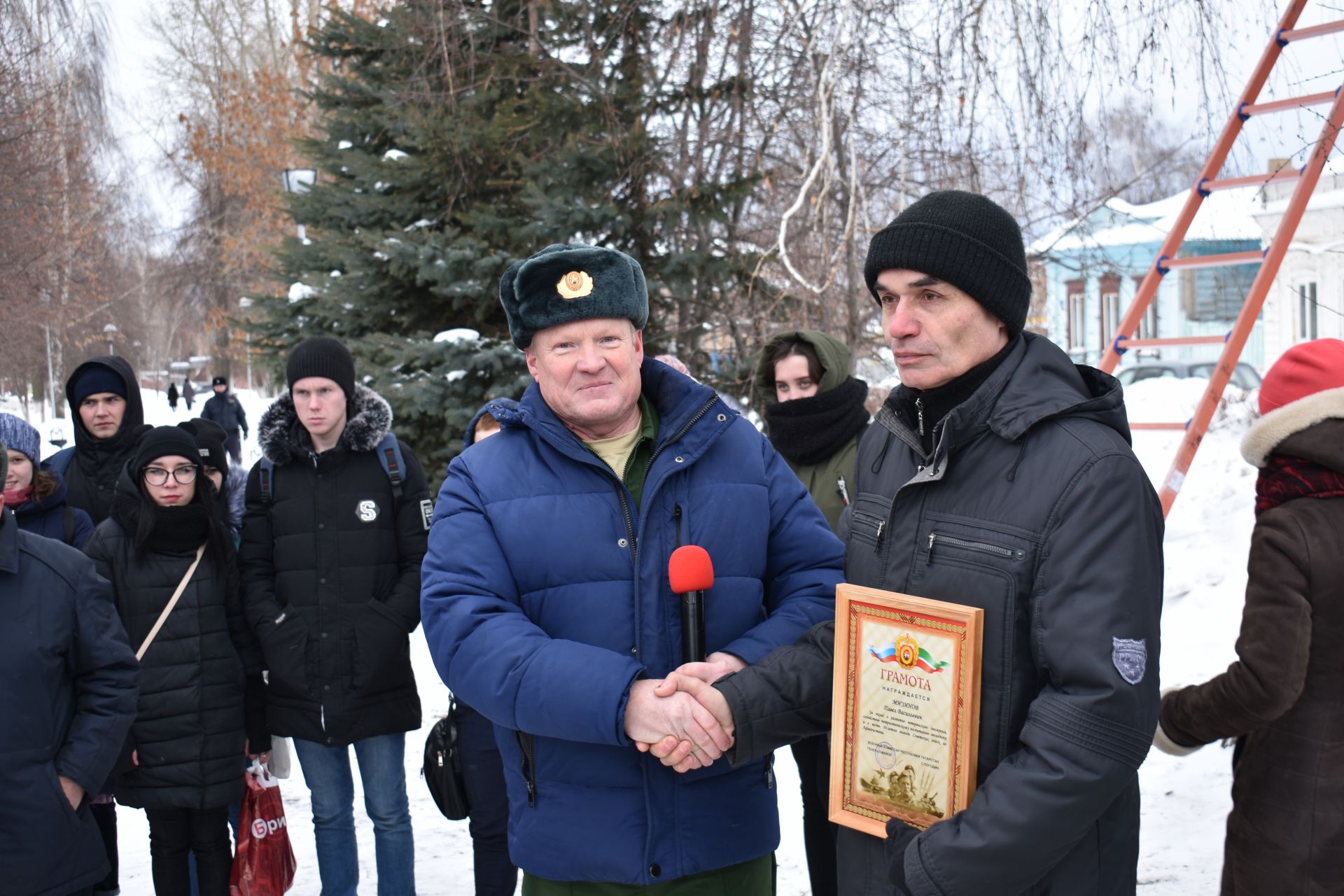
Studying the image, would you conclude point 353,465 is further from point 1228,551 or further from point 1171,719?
point 1228,551

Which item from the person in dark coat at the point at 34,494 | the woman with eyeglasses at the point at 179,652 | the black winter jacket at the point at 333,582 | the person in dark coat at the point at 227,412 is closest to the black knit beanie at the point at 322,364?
the black winter jacket at the point at 333,582

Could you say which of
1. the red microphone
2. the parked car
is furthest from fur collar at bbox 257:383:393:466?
the parked car

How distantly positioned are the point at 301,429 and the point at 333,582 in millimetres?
643

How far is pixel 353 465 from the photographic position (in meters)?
4.12

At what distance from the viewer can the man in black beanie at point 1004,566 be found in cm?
166

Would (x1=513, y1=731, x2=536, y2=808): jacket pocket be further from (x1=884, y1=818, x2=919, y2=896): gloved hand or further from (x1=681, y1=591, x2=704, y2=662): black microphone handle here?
(x1=884, y1=818, x2=919, y2=896): gloved hand

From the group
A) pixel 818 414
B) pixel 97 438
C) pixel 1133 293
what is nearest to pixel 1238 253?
pixel 818 414

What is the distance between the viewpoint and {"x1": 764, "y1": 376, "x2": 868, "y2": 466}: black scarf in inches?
160

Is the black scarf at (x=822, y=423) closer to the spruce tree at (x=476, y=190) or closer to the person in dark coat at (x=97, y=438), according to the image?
the person in dark coat at (x=97, y=438)

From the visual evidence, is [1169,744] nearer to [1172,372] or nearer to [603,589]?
[603,589]

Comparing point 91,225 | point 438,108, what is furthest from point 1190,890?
point 91,225

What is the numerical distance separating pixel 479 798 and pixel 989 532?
2667 mm

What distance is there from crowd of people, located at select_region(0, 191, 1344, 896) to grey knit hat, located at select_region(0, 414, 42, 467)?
0.76m

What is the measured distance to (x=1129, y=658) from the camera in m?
1.67
